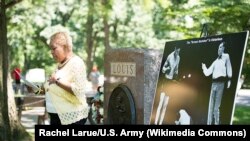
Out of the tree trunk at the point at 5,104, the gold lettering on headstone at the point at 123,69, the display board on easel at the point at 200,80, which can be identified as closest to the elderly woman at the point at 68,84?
the display board on easel at the point at 200,80

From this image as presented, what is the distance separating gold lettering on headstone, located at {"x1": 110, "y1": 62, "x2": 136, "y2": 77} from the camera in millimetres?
7279

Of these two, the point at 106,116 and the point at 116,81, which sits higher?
the point at 116,81

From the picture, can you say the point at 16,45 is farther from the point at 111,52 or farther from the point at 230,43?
the point at 230,43

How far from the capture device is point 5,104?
9.28m

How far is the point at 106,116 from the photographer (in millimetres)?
8203

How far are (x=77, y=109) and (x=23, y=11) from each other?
23.0 m

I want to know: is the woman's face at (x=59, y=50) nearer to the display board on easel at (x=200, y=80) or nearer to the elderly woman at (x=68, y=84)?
the elderly woman at (x=68, y=84)

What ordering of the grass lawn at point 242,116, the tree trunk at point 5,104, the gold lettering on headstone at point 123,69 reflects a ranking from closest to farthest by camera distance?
the gold lettering on headstone at point 123,69 < the tree trunk at point 5,104 < the grass lawn at point 242,116

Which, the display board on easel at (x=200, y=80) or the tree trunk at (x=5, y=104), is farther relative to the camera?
the tree trunk at (x=5, y=104)

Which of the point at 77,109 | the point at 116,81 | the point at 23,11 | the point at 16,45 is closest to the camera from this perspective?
the point at 77,109

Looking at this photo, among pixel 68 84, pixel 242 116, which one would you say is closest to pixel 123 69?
pixel 68 84

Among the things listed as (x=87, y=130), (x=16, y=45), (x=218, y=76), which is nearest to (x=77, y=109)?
(x=87, y=130)

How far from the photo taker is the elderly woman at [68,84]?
18.6 feet

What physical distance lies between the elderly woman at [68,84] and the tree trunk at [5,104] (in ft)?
12.1
